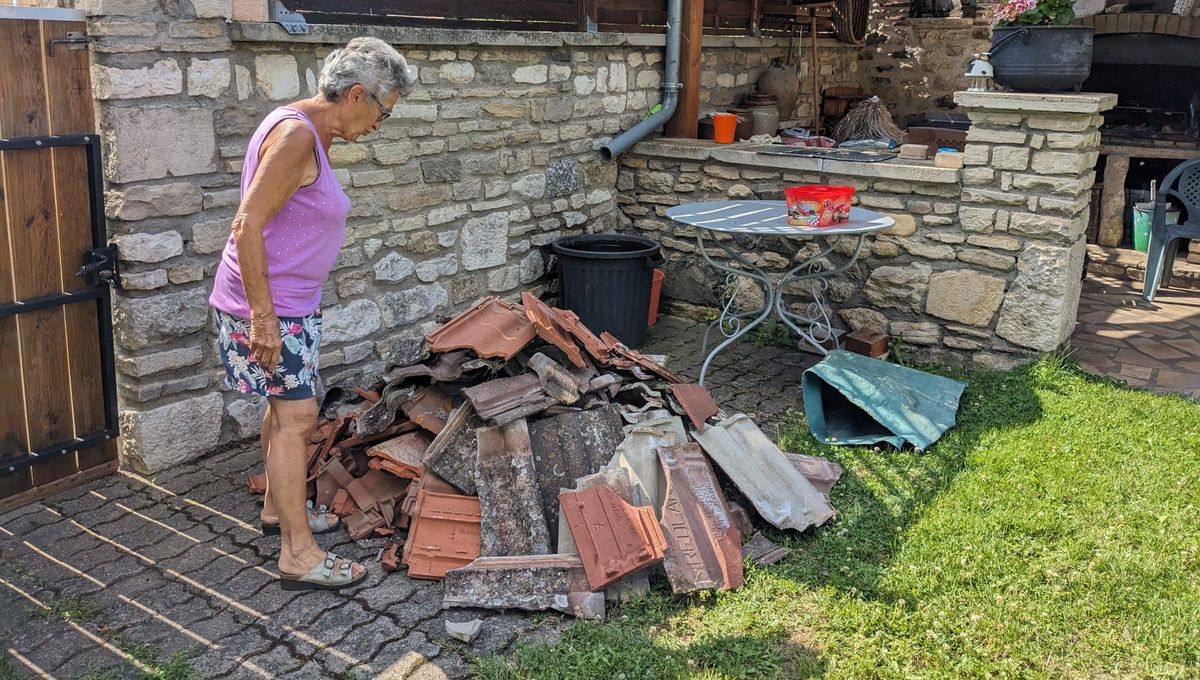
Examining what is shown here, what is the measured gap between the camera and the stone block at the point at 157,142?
4.04 meters

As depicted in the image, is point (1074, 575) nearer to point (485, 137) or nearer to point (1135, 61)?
point (485, 137)

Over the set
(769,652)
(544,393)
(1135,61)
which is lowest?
(769,652)

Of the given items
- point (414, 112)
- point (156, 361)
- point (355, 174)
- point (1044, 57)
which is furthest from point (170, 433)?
point (1044, 57)

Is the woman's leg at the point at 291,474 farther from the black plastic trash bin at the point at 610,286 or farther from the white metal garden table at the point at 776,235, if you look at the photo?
the black plastic trash bin at the point at 610,286

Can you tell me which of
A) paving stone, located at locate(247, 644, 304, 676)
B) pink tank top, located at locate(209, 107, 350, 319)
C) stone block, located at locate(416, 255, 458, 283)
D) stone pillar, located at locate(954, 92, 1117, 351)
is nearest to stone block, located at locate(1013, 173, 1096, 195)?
stone pillar, located at locate(954, 92, 1117, 351)

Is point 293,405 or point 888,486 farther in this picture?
point 888,486

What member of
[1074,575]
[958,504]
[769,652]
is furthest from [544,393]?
[1074,575]

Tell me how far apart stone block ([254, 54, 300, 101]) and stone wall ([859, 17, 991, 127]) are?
747 cm

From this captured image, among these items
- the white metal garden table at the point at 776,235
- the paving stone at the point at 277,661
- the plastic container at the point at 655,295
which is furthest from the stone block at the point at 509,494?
the plastic container at the point at 655,295

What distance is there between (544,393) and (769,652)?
141 centimetres

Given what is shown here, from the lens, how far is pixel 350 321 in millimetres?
5156

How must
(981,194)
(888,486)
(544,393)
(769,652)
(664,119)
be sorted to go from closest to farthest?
(769,652)
(544,393)
(888,486)
(981,194)
(664,119)

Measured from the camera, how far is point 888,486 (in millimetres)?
4375

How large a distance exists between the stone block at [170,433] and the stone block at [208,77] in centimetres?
138
